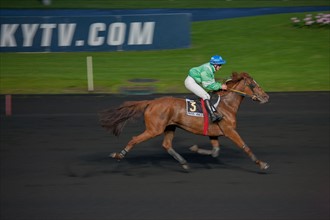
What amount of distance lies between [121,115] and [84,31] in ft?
44.9

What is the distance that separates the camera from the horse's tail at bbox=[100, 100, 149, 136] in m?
12.6

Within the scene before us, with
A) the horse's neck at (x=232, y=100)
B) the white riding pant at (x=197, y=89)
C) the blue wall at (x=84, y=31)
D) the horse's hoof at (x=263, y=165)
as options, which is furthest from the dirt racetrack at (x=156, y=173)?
the blue wall at (x=84, y=31)

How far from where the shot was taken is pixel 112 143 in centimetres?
1479

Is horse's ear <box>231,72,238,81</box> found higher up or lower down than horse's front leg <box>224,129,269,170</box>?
higher up

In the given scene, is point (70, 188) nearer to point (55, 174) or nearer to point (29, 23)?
point (55, 174)

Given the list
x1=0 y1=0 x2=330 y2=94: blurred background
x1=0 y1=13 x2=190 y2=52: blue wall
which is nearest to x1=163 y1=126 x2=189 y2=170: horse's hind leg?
x1=0 y1=0 x2=330 y2=94: blurred background

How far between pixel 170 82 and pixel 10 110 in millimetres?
6075

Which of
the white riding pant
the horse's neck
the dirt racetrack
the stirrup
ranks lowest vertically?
the dirt racetrack

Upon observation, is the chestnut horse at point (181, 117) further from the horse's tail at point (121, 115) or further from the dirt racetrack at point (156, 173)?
the dirt racetrack at point (156, 173)

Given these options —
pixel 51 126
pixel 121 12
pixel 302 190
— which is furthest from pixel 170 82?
pixel 121 12

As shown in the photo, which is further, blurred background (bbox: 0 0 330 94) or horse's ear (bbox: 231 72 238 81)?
blurred background (bbox: 0 0 330 94)

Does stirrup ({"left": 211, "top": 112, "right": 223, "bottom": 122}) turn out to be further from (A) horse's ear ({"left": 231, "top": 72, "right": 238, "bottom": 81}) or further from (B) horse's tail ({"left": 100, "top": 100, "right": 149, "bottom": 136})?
(B) horse's tail ({"left": 100, "top": 100, "right": 149, "bottom": 136})

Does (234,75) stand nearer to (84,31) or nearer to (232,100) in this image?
(232,100)

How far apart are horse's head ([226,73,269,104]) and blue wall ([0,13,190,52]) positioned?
13729 mm
